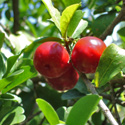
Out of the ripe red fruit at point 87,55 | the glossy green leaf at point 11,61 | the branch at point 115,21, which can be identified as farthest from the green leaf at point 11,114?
the branch at point 115,21

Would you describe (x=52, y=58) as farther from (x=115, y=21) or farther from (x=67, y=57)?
(x=115, y=21)

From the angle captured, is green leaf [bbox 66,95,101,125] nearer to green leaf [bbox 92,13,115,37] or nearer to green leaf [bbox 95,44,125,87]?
green leaf [bbox 95,44,125,87]

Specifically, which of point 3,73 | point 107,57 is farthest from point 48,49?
point 3,73

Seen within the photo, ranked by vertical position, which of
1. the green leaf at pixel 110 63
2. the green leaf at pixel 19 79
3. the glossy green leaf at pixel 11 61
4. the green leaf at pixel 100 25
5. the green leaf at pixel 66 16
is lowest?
the green leaf at pixel 100 25

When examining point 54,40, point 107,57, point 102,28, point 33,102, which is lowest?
point 33,102

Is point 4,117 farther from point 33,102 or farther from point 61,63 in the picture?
point 33,102

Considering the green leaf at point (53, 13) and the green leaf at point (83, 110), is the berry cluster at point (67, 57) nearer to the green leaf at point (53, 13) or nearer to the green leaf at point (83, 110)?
Result: the green leaf at point (53, 13)
